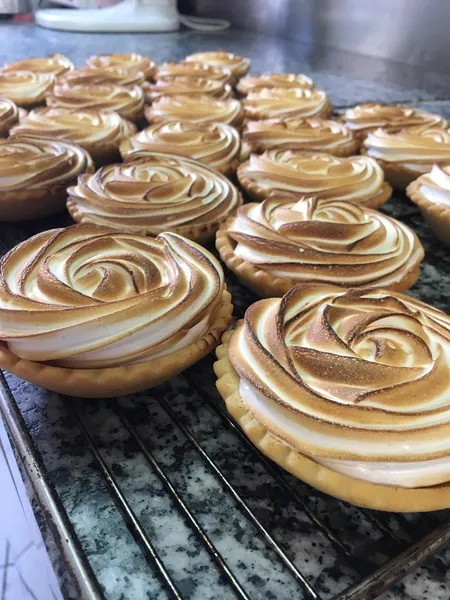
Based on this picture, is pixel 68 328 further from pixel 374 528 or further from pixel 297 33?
pixel 297 33

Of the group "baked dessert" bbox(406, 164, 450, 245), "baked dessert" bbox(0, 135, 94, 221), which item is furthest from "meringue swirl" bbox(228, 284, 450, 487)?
"baked dessert" bbox(0, 135, 94, 221)

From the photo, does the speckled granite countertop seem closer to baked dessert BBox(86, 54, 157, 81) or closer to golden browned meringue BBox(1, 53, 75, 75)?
golden browned meringue BBox(1, 53, 75, 75)

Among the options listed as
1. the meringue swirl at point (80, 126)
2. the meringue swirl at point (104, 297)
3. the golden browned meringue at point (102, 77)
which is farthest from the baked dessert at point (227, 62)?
the meringue swirl at point (104, 297)

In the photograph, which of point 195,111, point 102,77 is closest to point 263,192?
point 195,111

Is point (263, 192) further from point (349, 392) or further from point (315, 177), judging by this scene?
point (349, 392)

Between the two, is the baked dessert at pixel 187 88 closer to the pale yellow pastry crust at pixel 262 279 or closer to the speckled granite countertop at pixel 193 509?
the pale yellow pastry crust at pixel 262 279

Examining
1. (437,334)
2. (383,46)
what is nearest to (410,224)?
(437,334)
